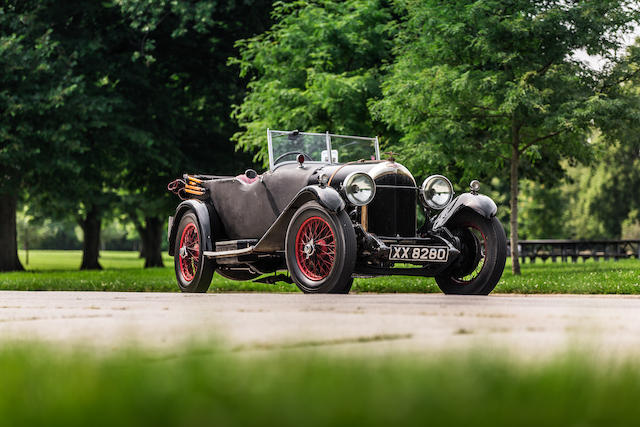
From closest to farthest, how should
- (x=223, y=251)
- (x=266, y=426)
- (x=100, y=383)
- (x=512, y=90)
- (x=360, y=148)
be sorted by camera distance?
(x=266, y=426) → (x=100, y=383) → (x=223, y=251) → (x=360, y=148) → (x=512, y=90)

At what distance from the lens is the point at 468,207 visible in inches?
335

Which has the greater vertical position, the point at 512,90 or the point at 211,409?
the point at 512,90

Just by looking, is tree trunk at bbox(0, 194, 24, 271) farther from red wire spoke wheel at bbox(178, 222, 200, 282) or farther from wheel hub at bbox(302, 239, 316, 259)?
wheel hub at bbox(302, 239, 316, 259)

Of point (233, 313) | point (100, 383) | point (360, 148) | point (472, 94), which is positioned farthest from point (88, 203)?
point (100, 383)

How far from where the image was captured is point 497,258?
8312 mm

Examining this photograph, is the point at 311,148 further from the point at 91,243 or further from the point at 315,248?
the point at 91,243

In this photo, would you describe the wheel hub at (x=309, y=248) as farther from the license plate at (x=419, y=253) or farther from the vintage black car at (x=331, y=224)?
the license plate at (x=419, y=253)

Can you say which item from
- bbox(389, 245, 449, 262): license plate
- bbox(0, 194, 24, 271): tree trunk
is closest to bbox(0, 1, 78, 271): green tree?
bbox(0, 194, 24, 271): tree trunk

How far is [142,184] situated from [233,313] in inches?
854

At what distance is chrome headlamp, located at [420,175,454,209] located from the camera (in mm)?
8797

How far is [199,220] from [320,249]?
94.1 inches

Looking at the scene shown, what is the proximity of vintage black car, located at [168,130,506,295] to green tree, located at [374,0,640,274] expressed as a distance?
183 inches

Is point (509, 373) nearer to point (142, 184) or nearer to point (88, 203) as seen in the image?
point (142, 184)

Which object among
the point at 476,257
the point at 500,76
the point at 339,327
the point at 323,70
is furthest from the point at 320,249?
the point at 323,70
